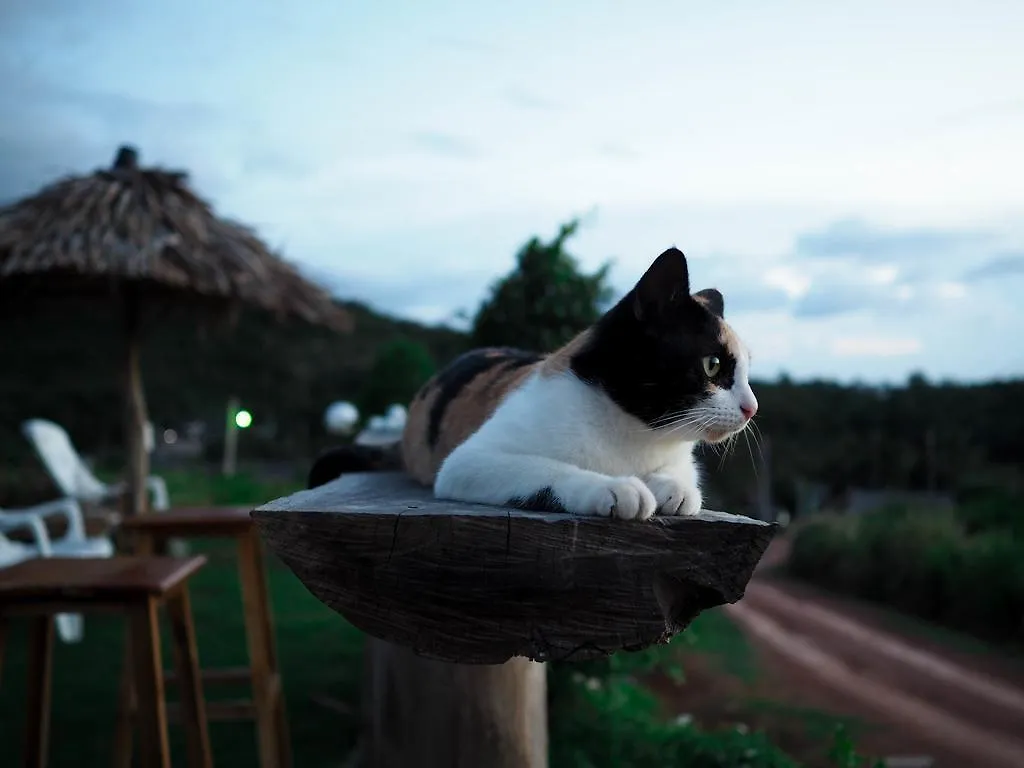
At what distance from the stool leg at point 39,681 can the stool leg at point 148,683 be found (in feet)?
1.45

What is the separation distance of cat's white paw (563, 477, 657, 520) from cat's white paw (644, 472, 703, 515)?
87mm

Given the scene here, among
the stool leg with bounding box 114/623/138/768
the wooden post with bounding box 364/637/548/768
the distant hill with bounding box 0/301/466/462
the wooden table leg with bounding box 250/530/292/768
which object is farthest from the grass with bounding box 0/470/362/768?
the distant hill with bounding box 0/301/466/462

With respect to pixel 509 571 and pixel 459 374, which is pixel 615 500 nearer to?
pixel 509 571

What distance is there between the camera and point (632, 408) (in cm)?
137

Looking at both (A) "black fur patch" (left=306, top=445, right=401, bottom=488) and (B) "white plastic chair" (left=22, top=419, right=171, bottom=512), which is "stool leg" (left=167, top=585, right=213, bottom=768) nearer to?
(A) "black fur patch" (left=306, top=445, right=401, bottom=488)

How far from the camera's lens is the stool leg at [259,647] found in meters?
2.66

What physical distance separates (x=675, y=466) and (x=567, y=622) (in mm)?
416

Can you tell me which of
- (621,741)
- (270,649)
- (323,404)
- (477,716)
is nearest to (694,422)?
(477,716)

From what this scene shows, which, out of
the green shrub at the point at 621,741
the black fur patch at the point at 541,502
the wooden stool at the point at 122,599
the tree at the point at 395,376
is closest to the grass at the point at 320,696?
the green shrub at the point at 621,741

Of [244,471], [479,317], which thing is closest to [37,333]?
[244,471]

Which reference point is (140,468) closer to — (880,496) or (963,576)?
(963,576)

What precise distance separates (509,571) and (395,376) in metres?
6.00

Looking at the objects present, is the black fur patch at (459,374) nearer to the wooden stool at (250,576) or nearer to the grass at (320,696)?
the wooden stool at (250,576)

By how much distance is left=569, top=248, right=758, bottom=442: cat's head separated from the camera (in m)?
1.34
